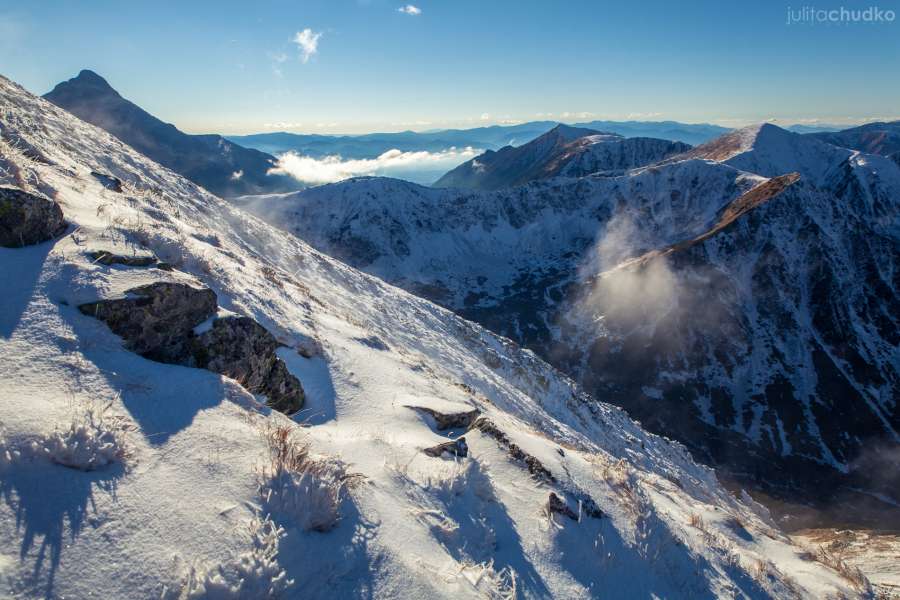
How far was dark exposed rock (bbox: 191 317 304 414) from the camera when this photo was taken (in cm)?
676

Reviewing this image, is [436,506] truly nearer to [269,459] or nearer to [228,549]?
[269,459]

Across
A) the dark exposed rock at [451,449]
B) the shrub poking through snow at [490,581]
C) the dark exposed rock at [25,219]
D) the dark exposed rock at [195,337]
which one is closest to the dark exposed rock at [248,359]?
the dark exposed rock at [195,337]

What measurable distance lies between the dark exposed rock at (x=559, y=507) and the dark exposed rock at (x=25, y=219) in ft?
30.0

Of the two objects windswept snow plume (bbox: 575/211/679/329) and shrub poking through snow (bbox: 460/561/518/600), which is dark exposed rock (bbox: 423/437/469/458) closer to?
shrub poking through snow (bbox: 460/561/518/600)

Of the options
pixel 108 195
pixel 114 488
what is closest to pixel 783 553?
pixel 114 488

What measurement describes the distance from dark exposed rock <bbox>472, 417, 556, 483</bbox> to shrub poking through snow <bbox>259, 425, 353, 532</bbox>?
3679 millimetres

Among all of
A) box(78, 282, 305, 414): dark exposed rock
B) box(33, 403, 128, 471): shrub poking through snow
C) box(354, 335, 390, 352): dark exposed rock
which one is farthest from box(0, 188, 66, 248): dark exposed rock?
box(354, 335, 390, 352): dark exposed rock

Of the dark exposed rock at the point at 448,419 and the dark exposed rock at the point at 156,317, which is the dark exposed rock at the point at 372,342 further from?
the dark exposed rock at the point at 156,317

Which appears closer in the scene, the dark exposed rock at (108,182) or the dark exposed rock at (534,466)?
the dark exposed rock at (534,466)

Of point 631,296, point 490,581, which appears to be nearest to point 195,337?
point 490,581

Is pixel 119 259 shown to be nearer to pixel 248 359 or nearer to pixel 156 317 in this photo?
pixel 156 317

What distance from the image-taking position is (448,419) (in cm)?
809

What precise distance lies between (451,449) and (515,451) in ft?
4.64

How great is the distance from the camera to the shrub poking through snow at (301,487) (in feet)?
12.9
